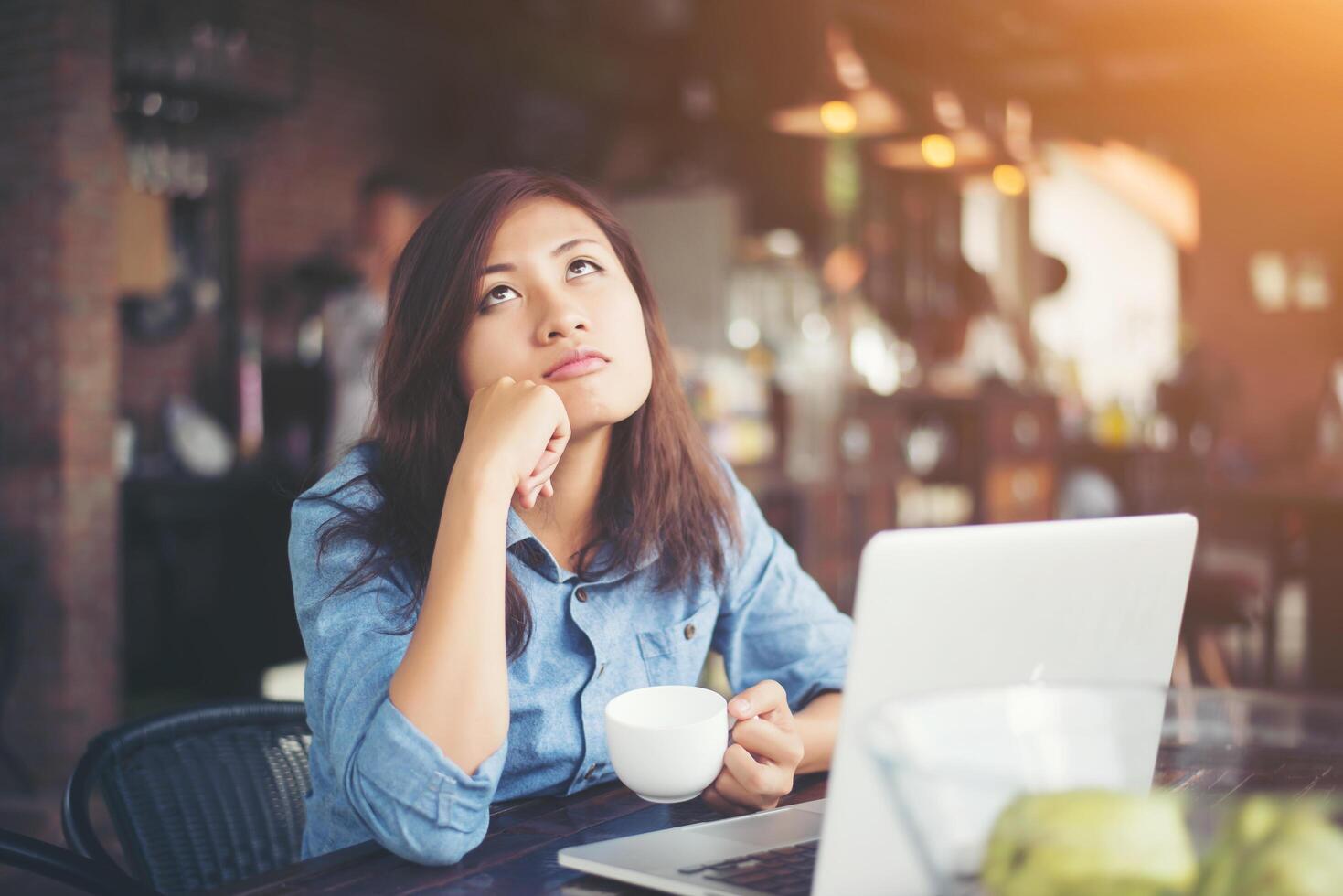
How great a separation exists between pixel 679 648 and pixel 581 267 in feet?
1.52

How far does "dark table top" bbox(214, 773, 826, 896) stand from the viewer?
875 millimetres

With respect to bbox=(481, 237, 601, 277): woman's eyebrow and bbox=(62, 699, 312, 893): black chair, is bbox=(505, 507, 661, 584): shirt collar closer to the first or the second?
bbox=(481, 237, 601, 277): woman's eyebrow

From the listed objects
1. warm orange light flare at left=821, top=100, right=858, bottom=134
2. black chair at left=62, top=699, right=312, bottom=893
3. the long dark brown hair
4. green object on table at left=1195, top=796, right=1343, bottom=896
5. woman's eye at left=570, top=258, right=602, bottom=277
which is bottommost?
black chair at left=62, top=699, right=312, bottom=893

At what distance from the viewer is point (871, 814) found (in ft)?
2.41

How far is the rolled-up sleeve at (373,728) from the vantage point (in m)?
0.93

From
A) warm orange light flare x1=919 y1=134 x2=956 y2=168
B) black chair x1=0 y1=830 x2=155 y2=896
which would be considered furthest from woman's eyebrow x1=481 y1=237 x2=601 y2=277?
warm orange light flare x1=919 y1=134 x2=956 y2=168

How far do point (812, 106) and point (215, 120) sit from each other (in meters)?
2.24

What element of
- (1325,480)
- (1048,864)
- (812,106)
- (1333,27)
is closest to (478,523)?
(1048,864)

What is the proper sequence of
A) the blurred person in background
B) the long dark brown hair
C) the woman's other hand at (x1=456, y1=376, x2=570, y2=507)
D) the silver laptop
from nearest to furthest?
1. the silver laptop
2. the woman's other hand at (x1=456, y1=376, x2=570, y2=507)
3. the long dark brown hair
4. the blurred person in background

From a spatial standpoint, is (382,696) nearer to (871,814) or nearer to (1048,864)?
(871,814)

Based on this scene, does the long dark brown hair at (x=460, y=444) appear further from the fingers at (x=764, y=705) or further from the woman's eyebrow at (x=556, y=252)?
the fingers at (x=764, y=705)

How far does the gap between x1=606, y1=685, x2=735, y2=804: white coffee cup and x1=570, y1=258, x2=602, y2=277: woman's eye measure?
520mm

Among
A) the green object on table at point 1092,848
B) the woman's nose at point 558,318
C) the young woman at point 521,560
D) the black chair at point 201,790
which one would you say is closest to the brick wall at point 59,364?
the black chair at point 201,790

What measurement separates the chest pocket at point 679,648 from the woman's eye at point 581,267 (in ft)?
1.39
